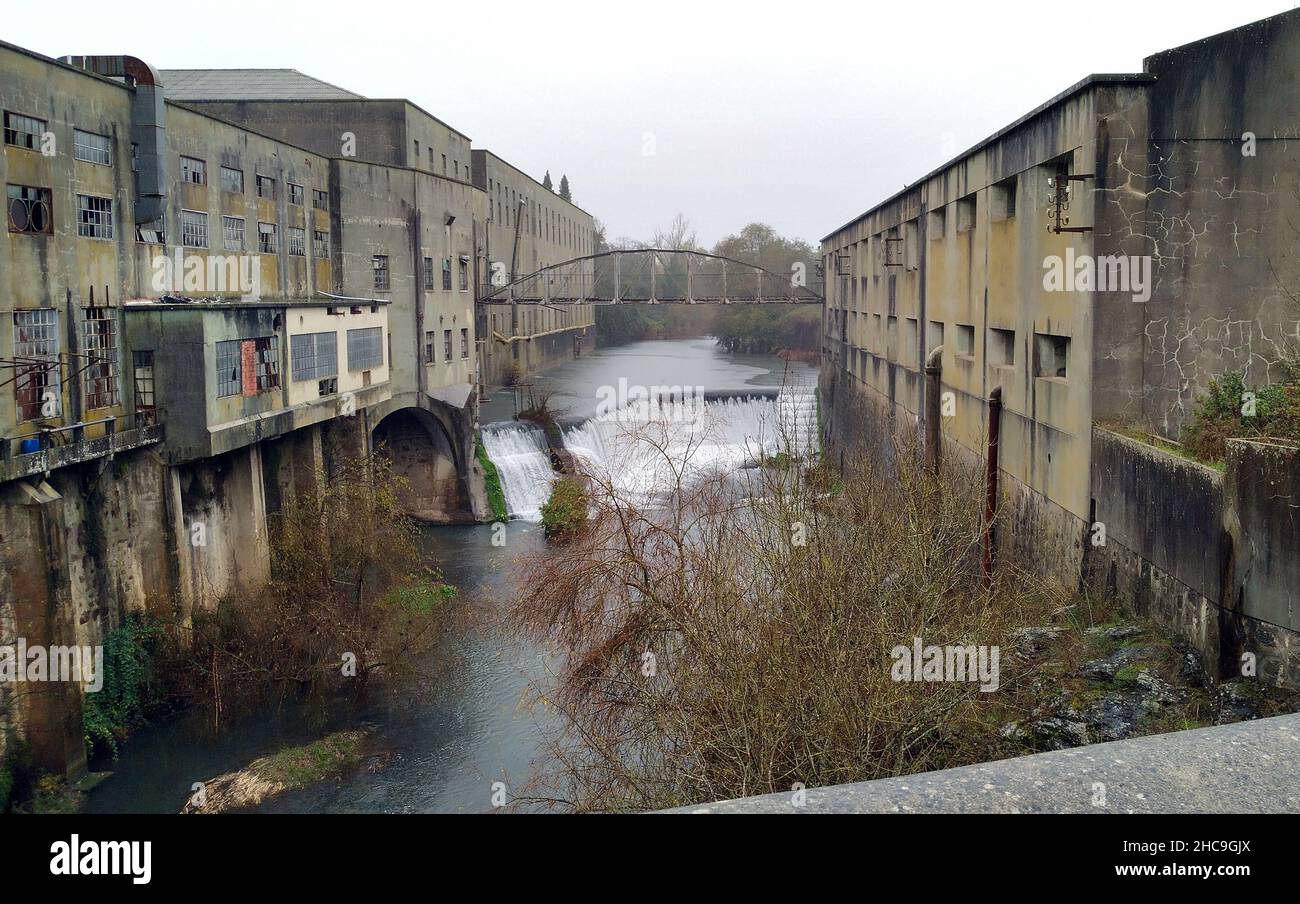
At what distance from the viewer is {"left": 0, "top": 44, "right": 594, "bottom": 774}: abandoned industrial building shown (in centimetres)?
1928

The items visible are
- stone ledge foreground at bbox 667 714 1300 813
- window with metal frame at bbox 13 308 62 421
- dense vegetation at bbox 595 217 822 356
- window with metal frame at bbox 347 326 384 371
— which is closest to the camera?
stone ledge foreground at bbox 667 714 1300 813

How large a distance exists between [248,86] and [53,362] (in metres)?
28.4

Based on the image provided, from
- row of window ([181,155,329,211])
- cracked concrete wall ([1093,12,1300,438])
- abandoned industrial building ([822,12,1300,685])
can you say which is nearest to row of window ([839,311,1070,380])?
abandoned industrial building ([822,12,1300,685])

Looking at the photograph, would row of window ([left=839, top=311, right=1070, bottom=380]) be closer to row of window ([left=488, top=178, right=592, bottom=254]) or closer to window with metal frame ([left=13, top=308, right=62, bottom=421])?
window with metal frame ([left=13, top=308, right=62, bottom=421])

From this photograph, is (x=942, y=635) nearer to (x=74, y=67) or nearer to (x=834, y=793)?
(x=834, y=793)

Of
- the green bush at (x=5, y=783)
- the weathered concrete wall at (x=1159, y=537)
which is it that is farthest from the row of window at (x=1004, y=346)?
the green bush at (x=5, y=783)

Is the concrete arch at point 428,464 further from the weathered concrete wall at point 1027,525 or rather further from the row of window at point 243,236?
the weathered concrete wall at point 1027,525

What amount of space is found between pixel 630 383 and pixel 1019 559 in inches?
1862

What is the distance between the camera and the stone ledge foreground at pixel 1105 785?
522 centimetres

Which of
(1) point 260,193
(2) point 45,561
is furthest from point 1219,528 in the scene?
(1) point 260,193

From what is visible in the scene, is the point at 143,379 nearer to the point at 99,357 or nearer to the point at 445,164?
the point at 99,357

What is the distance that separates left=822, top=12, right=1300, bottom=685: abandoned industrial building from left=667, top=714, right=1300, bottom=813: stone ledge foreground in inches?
226

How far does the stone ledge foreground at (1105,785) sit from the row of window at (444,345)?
3346 cm

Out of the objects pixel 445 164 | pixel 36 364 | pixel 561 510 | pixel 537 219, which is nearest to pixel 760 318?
pixel 537 219
